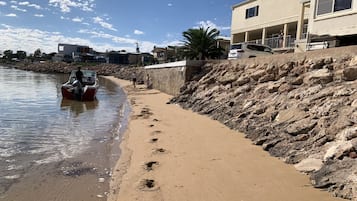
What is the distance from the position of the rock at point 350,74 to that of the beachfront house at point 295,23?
8.07 m

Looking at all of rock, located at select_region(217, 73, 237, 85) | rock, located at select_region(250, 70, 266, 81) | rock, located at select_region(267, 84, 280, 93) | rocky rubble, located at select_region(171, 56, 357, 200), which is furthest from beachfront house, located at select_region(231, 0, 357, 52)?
rock, located at select_region(267, 84, 280, 93)

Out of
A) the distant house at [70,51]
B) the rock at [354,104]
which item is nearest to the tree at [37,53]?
the distant house at [70,51]

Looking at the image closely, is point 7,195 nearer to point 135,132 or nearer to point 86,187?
point 86,187

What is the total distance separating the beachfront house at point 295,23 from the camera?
56.9ft

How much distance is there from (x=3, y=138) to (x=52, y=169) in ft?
13.0

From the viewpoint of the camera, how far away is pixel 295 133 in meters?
7.86

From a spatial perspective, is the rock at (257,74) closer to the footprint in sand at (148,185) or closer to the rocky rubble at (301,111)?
the rocky rubble at (301,111)

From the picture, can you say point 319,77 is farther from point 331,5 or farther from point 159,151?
point 331,5

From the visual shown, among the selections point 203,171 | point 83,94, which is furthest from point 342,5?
point 83,94

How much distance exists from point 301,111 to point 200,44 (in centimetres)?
2060

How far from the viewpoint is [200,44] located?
2880 centimetres

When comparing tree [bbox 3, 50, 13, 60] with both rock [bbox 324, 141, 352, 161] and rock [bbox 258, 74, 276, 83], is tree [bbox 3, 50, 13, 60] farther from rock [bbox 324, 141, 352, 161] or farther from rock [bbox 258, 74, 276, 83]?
rock [bbox 324, 141, 352, 161]

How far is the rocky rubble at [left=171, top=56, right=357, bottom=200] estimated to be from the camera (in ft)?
19.1

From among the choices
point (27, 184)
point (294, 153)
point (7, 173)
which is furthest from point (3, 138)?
point (294, 153)
